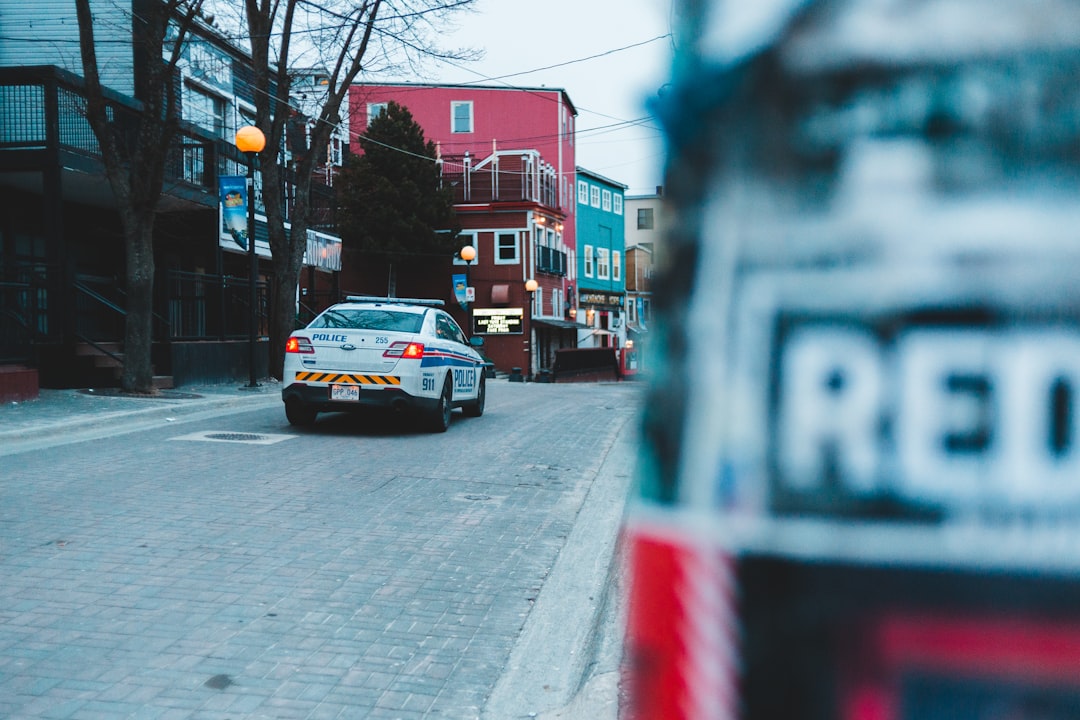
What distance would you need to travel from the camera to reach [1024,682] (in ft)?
4.19

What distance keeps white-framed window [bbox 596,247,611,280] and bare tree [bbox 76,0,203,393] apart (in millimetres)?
43899

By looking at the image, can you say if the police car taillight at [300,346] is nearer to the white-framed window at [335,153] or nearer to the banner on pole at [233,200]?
the banner on pole at [233,200]

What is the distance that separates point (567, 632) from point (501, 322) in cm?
4061

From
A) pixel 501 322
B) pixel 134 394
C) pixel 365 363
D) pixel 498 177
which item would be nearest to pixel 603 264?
pixel 498 177

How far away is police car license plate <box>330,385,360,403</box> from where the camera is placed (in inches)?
454

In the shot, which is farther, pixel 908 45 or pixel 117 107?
pixel 117 107

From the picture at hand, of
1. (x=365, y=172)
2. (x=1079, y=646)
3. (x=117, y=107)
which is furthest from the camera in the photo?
(x=365, y=172)

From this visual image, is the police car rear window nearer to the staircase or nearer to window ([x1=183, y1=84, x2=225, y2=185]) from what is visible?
the staircase

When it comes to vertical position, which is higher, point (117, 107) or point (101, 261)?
point (117, 107)

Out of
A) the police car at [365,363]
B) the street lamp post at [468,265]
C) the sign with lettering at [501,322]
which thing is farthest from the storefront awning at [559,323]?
the police car at [365,363]

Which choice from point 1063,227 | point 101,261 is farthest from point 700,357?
point 101,261

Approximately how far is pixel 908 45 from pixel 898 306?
0.36 metres

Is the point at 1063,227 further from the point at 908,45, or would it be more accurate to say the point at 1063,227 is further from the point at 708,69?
the point at 708,69

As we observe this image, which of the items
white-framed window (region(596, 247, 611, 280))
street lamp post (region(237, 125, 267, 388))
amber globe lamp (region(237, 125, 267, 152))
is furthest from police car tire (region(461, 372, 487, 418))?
white-framed window (region(596, 247, 611, 280))
